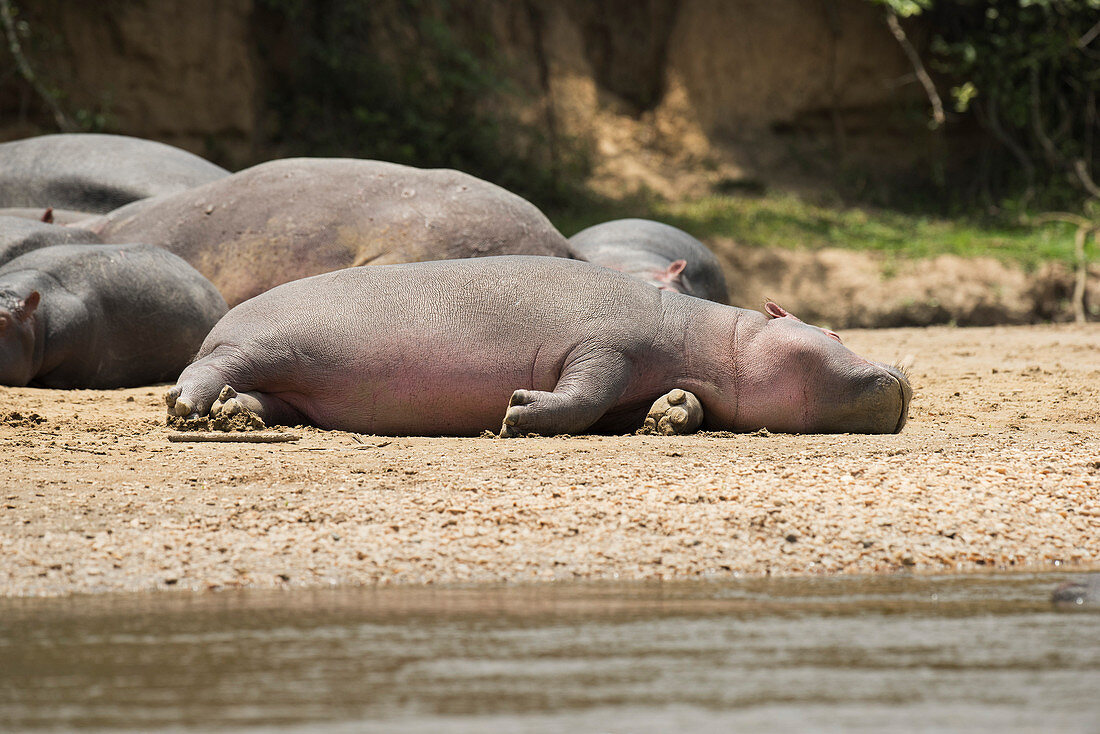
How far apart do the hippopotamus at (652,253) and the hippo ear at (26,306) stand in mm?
3132

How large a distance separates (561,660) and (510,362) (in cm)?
267

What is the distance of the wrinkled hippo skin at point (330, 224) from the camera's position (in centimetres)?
645

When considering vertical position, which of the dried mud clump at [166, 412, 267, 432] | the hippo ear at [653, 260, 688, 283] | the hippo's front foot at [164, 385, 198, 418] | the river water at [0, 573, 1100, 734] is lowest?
the dried mud clump at [166, 412, 267, 432]

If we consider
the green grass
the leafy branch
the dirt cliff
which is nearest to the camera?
the leafy branch

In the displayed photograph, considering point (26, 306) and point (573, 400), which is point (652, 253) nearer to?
point (573, 400)

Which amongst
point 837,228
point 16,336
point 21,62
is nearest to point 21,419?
point 16,336

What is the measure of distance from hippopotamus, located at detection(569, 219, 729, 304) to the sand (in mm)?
2959

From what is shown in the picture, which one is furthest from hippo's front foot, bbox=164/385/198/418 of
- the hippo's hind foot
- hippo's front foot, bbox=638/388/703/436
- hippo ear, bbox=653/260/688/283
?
hippo ear, bbox=653/260/688/283

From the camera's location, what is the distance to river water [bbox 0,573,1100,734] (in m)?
1.95

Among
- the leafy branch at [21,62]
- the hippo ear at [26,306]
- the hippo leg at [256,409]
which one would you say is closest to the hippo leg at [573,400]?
the hippo leg at [256,409]

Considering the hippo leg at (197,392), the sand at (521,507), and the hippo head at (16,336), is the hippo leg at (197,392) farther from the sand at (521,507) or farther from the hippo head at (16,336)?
the hippo head at (16,336)

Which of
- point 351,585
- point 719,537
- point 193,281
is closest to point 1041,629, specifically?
point 719,537

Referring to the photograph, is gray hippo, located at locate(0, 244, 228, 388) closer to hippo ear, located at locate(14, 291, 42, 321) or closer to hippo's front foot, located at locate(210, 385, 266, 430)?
hippo ear, located at locate(14, 291, 42, 321)

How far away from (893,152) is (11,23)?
9441 millimetres
